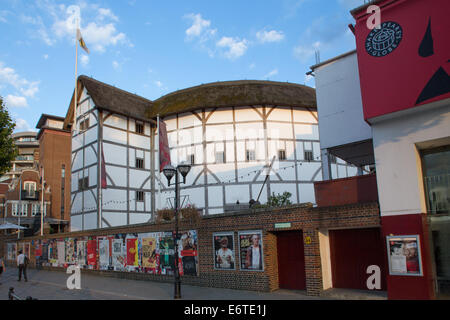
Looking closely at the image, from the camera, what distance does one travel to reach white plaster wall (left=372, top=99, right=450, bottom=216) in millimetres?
10219

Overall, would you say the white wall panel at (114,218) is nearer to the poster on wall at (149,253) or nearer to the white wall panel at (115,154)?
the white wall panel at (115,154)

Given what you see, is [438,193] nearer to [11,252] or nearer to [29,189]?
[11,252]

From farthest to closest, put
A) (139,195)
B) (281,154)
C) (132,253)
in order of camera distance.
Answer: (139,195) < (281,154) < (132,253)

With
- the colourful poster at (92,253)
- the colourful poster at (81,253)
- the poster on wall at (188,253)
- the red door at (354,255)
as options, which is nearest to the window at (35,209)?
the colourful poster at (81,253)

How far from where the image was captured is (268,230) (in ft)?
43.7

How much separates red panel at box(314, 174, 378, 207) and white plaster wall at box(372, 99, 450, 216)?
22.3 inches

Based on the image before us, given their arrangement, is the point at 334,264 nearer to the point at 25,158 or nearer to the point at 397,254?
the point at 397,254

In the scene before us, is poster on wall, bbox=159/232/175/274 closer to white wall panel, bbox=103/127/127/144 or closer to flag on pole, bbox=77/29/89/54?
white wall panel, bbox=103/127/127/144

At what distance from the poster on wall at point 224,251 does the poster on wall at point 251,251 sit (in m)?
0.43

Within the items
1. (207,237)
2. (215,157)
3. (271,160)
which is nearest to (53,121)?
(215,157)

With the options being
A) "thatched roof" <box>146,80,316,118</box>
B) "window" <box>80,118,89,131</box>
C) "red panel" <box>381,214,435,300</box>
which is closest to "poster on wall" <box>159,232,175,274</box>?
"red panel" <box>381,214,435,300</box>

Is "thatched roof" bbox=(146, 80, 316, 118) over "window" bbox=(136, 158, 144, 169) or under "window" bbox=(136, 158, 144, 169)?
over

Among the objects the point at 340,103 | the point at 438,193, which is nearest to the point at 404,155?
the point at 438,193

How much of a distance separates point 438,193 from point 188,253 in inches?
383
